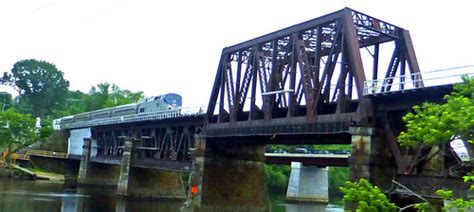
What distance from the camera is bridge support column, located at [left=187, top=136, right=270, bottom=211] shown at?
49625 mm

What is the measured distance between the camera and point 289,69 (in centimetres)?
4250

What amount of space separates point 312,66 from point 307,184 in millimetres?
59783

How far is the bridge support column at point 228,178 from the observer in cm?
4962

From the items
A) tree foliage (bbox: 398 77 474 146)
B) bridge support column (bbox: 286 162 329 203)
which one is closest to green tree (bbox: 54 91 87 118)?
bridge support column (bbox: 286 162 329 203)

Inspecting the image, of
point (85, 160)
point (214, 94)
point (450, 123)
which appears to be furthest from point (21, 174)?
A: point (450, 123)

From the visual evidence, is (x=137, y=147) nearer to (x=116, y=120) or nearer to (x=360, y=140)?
(x=116, y=120)

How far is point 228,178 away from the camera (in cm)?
5100

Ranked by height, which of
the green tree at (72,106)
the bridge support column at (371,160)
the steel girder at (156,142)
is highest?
the green tree at (72,106)

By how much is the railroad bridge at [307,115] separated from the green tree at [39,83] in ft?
319

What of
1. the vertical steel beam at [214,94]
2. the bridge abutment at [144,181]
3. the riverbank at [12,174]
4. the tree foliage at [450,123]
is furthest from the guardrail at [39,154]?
the tree foliage at [450,123]

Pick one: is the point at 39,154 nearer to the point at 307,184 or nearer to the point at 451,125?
the point at 307,184

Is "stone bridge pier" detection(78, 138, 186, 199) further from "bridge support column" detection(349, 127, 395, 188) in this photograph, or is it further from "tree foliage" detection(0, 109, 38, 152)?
"bridge support column" detection(349, 127, 395, 188)

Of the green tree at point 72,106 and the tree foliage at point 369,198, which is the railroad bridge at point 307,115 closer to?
the tree foliage at point 369,198

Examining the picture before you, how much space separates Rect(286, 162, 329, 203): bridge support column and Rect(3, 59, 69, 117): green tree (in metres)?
86.3
